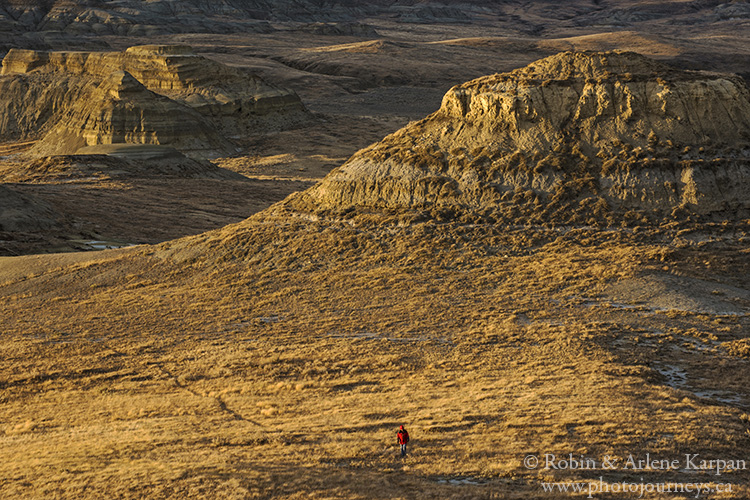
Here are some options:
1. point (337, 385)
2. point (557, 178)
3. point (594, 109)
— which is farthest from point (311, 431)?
point (594, 109)

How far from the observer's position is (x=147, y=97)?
186 feet

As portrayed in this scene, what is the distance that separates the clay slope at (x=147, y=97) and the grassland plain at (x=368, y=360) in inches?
1358

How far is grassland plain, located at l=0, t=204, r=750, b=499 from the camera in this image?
1147 centimetres

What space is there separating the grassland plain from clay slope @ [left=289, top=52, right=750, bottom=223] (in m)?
0.79

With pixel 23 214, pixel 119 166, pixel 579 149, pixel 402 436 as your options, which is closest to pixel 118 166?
pixel 119 166

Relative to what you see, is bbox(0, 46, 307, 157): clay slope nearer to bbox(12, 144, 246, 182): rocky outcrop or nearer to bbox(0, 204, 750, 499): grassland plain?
bbox(12, 144, 246, 182): rocky outcrop

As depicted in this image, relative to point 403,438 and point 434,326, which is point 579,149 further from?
point 403,438

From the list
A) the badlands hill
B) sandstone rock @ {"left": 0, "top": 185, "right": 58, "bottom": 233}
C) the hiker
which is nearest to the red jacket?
the hiker

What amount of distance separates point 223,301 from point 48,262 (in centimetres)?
747

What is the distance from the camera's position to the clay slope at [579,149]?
2020 centimetres

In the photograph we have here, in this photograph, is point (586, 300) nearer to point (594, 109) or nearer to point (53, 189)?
point (594, 109)

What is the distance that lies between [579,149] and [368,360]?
8.78 meters

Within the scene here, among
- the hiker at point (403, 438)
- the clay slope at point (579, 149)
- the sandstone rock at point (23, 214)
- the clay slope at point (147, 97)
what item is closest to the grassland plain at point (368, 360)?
the hiker at point (403, 438)

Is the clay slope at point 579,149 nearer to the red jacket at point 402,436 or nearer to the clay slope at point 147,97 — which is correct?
the red jacket at point 402,436
